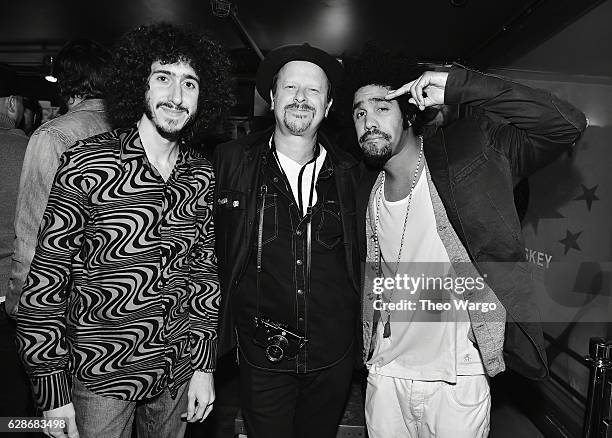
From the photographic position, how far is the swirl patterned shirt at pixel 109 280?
4.71 ft

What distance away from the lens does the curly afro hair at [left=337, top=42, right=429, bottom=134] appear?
7.74 feet

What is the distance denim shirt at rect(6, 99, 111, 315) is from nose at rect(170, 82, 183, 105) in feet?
1.97

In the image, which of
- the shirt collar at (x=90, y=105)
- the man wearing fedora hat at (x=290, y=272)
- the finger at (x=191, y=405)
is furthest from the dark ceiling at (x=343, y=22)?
the finger at (x=191, y=405)

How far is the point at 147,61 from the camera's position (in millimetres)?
1776

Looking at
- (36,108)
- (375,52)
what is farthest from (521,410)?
(36,108)

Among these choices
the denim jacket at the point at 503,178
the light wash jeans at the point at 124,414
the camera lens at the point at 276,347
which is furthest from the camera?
the camera lens at the point at 276,347

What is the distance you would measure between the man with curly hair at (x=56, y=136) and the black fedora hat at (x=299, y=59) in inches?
30.9

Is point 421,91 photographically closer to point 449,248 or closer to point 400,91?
point 400,91

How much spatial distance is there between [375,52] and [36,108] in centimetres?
234

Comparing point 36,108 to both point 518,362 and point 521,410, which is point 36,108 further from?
point 521,410

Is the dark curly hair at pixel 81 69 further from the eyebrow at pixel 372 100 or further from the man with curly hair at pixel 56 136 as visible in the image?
the eyebrow at pixel 372 100

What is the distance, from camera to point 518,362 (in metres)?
1.94

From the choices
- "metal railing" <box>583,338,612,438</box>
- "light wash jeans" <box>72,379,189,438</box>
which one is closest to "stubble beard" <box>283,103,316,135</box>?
"light wash jeans" <box>72,379,189,438</box>

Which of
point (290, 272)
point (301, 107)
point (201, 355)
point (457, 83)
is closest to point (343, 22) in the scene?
point (301, 107)
